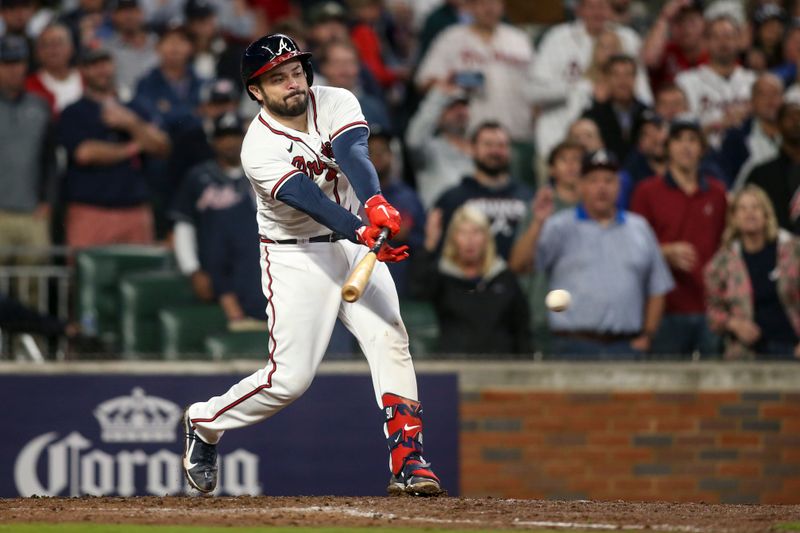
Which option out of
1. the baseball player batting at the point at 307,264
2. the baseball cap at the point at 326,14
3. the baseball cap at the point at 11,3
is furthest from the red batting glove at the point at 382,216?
the baseball cap at the point at 11,3

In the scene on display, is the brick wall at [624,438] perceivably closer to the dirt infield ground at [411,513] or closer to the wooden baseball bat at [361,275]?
the dirt infield ground at [411,513]

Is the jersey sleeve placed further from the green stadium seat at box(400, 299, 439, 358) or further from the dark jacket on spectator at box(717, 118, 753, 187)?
the dark jacket on spectator at box(717, 118, 753, 187)

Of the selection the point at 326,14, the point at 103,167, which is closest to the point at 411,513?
the point at 103,167

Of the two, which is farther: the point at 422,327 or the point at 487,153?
the point at 487,153

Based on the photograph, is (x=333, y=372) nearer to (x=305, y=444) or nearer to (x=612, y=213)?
(x=305, y=444)

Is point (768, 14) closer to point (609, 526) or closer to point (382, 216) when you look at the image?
point (382, 216)

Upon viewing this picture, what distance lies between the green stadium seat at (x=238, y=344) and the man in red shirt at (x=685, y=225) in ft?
8.52

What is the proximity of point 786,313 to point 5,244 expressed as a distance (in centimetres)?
531

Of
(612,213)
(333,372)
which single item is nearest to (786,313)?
(612,213)

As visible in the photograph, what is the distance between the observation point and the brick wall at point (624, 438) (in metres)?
9.20

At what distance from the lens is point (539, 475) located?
9.22m

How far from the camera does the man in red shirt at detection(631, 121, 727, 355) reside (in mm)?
9414

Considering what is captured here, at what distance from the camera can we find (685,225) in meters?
Result: 9.62

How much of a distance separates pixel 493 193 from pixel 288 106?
3.91 meters
